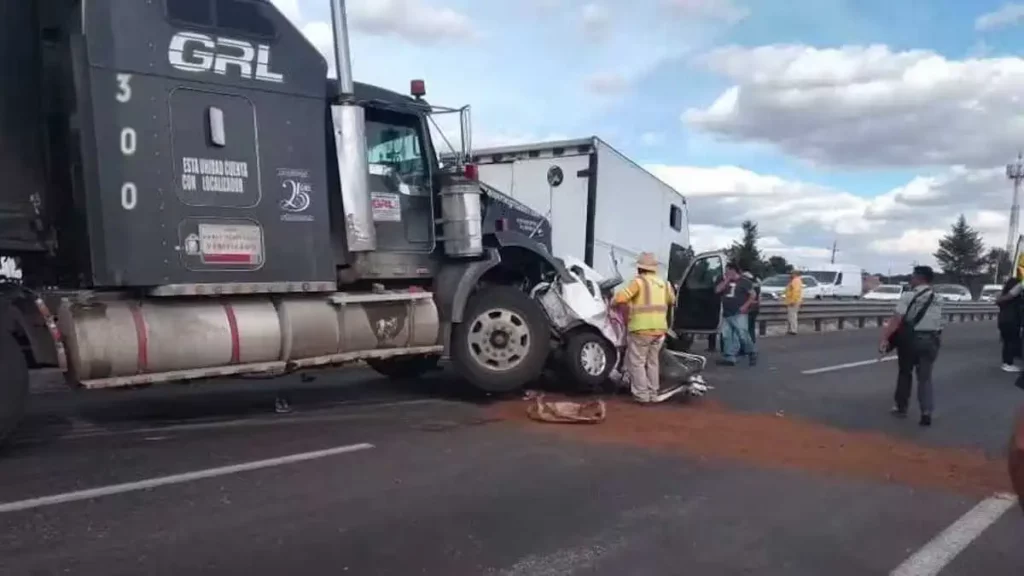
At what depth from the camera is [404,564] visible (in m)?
4.26

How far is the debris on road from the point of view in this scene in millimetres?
8008

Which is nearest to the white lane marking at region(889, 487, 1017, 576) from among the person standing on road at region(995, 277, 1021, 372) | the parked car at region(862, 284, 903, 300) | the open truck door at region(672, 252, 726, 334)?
the open truck door at region(672, 252, 726, 334)

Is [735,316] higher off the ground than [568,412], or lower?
higher

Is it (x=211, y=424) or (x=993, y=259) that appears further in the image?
(x=993, y=259)

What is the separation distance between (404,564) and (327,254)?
3.92m

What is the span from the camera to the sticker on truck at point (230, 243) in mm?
6926

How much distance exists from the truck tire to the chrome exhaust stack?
4.77 feet

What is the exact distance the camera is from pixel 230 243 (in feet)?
23.2

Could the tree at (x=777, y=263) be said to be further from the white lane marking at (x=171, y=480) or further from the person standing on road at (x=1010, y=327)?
the white lane marking at (x=171, y=480)

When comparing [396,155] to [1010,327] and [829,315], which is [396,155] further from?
[829,315]

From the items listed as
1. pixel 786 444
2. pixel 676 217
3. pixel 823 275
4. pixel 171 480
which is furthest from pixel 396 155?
pixel 823 275

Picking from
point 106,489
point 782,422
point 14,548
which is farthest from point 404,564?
point 782,422

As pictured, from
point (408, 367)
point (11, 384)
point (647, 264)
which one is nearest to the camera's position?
point (11, 384)

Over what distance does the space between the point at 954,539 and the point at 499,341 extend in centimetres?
473
